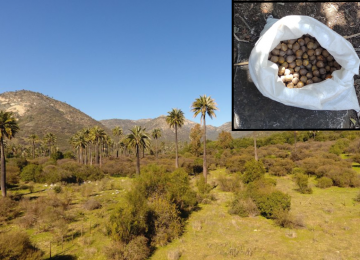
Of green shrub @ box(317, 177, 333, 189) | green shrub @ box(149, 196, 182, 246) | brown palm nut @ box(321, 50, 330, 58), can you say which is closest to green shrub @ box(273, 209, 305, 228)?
green shrub @ box(149, 196, 182, 246)

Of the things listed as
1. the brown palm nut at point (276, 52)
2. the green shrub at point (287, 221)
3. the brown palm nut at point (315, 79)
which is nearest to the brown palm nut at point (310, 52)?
the brown palm nut at point (315, 79)

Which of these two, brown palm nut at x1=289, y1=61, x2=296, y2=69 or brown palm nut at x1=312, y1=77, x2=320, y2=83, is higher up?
brown palm nut at x1=289, y1=61, x2=296, y2=69

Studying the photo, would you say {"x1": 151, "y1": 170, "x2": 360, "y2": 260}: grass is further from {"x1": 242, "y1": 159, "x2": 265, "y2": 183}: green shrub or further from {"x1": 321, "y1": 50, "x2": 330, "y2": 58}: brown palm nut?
{"x1": 321, "y1": 50, "x2": 330, "y2": 58}: brown palm nut

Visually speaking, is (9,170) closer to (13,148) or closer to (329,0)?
Result: (329,0)

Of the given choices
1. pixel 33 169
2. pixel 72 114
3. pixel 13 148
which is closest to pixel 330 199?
pixel 33 169

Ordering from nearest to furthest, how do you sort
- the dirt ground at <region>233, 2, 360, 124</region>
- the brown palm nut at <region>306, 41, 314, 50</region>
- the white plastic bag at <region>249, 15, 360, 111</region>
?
the white plastic bag at <region>249, 15, 360, 111</region> → the dirt ground at <region>233, 2, 360, 124</region> → the brown palm nut at <region>306, 41, 314, 50</region>

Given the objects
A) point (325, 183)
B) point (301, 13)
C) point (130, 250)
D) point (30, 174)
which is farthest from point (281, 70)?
point (30, 174)
